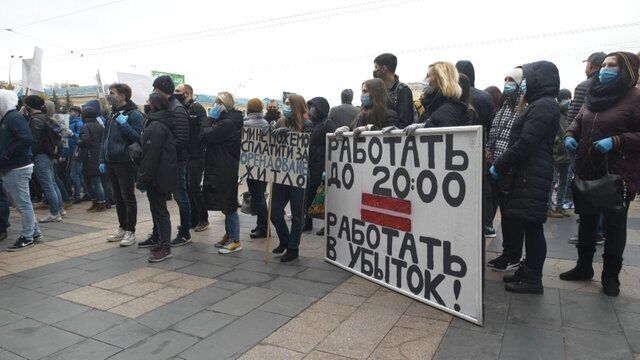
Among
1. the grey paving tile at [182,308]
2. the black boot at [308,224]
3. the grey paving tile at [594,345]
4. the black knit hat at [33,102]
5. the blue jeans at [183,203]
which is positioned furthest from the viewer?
the black knit hat at [33,102]

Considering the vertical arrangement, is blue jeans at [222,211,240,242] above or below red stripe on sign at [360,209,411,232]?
below

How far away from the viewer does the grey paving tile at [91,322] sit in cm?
312

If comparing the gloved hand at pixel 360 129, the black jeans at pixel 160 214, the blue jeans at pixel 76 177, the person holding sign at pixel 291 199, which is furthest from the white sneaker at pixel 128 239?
the blue jeans at pixel 76 177

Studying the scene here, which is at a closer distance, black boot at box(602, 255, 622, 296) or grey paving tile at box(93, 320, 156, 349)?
grey paving tile at box(93, 320, 156, 349)

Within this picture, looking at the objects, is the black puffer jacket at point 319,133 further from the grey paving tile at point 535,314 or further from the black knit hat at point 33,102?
the black knit hat at point 33,102

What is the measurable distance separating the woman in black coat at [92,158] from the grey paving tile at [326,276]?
600 cm

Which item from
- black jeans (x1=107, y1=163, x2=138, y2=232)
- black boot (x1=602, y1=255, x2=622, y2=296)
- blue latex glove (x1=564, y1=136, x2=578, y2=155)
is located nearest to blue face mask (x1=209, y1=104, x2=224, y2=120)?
black jeans (x1=107, y1=163, x2=138, y2=232)

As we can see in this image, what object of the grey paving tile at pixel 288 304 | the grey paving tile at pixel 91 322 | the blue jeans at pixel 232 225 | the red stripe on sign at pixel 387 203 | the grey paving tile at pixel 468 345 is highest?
the red stripe on sign at pixel 387 203

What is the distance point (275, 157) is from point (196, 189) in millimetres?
1968

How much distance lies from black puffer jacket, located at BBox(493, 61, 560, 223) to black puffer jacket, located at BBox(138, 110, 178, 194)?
3.46 meters

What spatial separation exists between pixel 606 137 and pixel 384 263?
2.05 m

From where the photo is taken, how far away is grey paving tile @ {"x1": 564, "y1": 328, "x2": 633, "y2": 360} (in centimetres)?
253

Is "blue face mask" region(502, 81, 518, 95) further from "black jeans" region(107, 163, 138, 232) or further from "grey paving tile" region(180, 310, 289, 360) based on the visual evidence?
"black jeans" region(107, 163, 138, 232)

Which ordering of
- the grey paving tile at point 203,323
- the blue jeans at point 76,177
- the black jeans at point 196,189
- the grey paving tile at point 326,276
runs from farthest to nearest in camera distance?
the blue jeans at point 76,177, the black jeans at point 196,189, the grey paving tile at point 326,276, the grey paving tile at point 203,323
